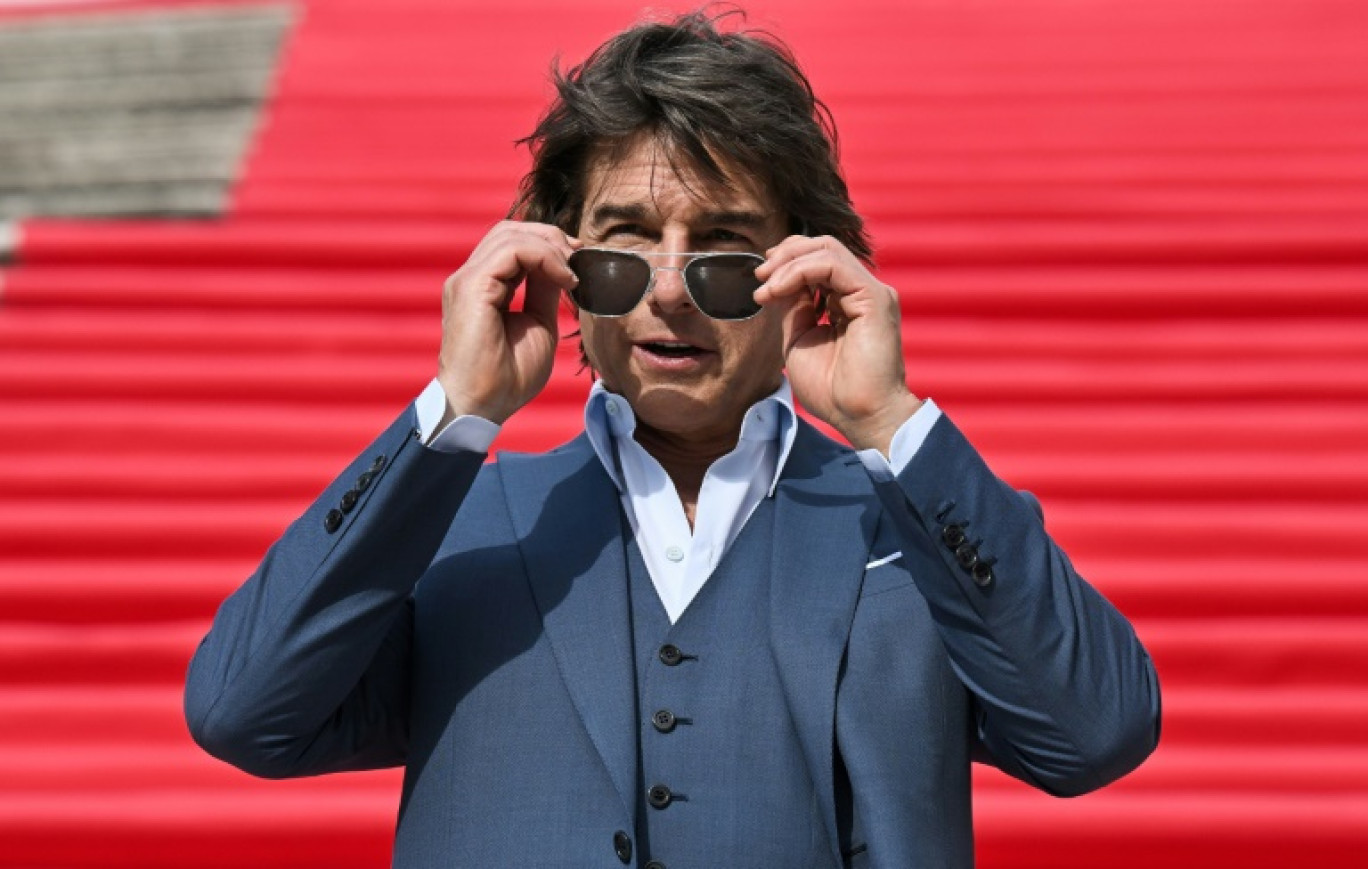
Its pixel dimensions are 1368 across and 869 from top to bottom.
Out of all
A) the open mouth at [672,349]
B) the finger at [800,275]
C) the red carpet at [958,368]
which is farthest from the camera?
the red carpet at [958,368]

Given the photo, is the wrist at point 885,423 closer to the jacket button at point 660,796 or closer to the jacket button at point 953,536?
the jacket button at point 953,536

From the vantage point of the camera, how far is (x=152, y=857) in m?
2.68

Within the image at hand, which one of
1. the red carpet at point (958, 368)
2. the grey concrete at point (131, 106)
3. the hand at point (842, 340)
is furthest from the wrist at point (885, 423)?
the grey concrete at point (131, 106)

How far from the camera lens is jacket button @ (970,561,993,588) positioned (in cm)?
127

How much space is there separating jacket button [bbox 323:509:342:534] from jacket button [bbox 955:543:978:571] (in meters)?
0.48

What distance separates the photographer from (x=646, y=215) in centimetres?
149

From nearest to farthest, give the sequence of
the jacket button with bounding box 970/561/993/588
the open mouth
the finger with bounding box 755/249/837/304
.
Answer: the jacket button with bounding box 970/561/993/588 → the finger with bounding box 755/249/837/304 → the open mouth

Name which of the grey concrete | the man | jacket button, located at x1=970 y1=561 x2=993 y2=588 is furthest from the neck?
the grey concrete

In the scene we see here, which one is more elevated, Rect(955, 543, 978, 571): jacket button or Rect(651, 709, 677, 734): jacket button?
Rect(955, 543, 978, 571): jacket button

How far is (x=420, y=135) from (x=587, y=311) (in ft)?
9.51

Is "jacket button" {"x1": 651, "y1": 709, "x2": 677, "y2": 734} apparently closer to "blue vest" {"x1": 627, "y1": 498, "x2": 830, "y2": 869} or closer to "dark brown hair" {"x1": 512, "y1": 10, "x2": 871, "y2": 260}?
"blue vest" {"x1": 627, "y1": 498, "x2": 830, "y2": 869}

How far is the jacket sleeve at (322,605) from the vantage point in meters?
1.30

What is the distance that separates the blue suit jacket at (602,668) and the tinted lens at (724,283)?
0.62ft

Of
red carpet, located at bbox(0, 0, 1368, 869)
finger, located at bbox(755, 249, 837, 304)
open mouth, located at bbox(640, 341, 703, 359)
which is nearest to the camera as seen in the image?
finger, located at bbox(755, 249, 837, 304)
